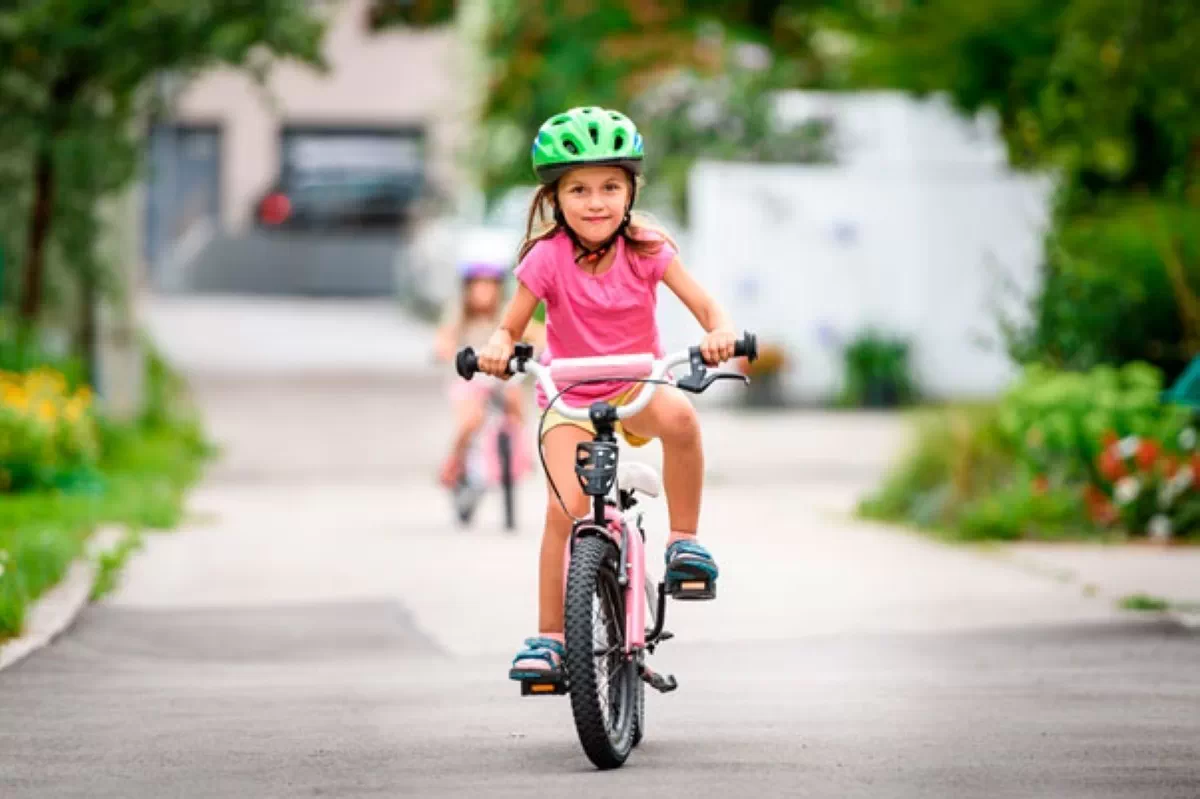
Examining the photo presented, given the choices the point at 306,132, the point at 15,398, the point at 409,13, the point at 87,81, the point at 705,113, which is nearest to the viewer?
the point at 15,398

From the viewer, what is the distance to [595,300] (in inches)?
320

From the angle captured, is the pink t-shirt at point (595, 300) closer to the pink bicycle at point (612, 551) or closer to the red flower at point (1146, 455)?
the pink bicycle at point (612, 551)

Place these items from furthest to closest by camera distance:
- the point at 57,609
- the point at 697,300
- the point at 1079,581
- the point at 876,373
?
the point at 876,373 < the point at 1079,581 < the point at 57,609 < the point at 697,300

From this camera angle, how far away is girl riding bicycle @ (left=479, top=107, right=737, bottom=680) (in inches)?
320

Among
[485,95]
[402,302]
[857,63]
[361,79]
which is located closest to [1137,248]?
[857,63]

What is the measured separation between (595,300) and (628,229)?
0.25 m

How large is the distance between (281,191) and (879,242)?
693 inches

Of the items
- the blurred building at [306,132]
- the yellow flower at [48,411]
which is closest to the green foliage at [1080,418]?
the yellow flower at [48,411]

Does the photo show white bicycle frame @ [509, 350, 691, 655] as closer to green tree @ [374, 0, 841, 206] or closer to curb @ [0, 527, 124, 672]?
curb @ [0, 527, 124, 672]

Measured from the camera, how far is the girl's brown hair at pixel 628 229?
8180 millimetres

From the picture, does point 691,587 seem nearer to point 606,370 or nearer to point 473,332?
point 606,370

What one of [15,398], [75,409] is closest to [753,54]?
[75,409]

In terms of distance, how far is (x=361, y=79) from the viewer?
49281 millimetres

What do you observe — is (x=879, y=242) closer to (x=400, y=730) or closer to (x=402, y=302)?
(x=402, y=302)
